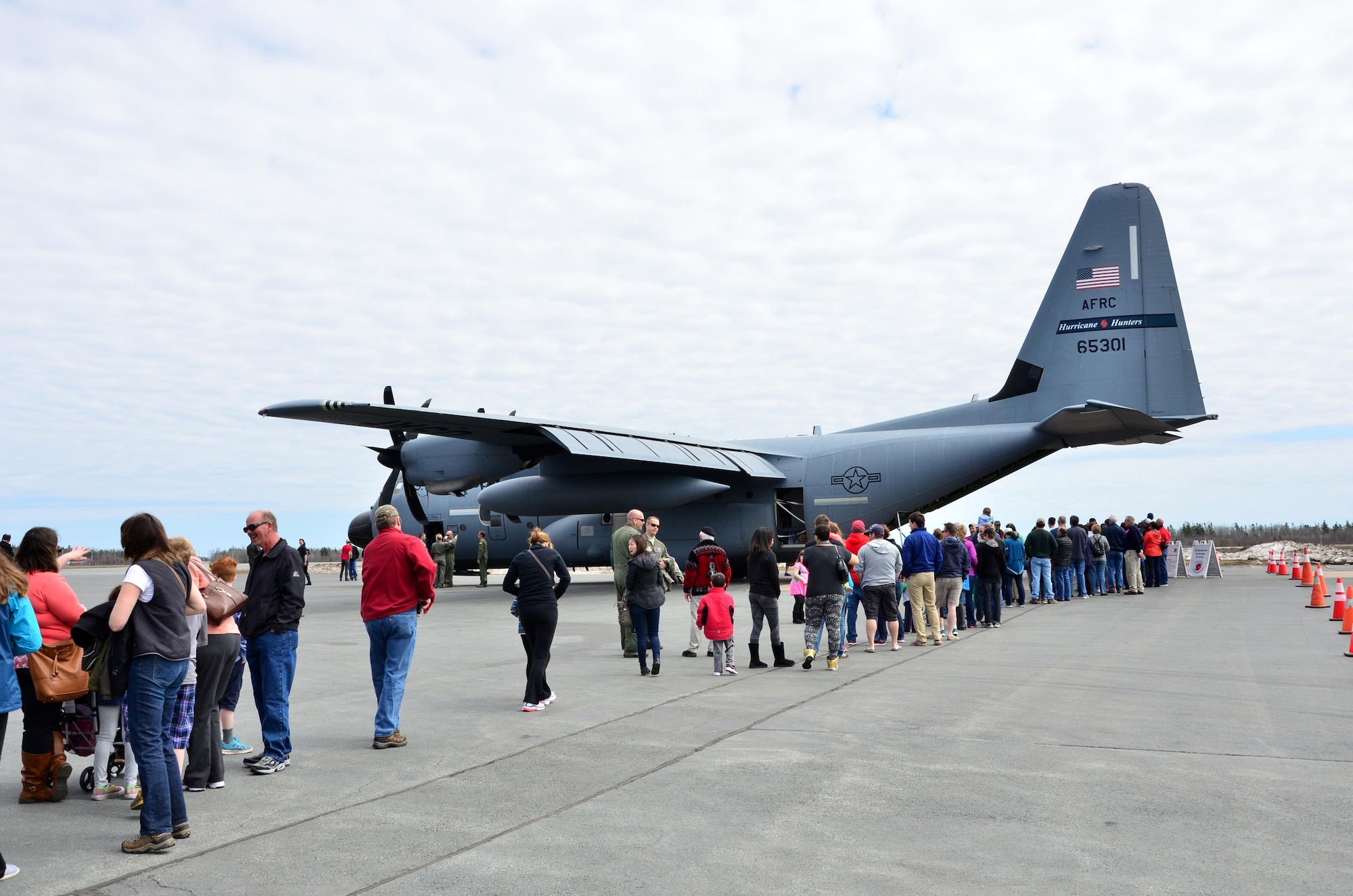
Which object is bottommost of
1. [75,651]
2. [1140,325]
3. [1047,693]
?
[1047,693]

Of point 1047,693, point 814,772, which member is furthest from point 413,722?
point 1047,693

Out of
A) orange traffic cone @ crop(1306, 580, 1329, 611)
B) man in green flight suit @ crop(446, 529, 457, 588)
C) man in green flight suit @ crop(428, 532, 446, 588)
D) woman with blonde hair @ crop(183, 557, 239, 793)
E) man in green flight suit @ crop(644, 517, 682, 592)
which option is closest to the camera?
woman with blonde hair @ crop(183, 557, 239, 793)

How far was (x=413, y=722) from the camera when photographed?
7965mm

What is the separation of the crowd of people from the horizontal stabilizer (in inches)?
354

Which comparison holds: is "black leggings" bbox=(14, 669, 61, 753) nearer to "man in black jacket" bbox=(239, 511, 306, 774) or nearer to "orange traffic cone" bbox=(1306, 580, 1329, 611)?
"man in black jacket" bbox=(239, 511, 306, 774)

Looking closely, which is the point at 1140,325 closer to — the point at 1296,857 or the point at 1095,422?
the point at 1095,422

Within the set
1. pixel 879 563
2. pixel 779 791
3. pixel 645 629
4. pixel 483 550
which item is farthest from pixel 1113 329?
pixel 779 791

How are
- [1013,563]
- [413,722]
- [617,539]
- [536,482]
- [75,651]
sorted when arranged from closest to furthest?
[75,651], [413,722], [617,539], [1013,563], [536,482]

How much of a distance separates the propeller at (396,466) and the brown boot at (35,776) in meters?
15.8

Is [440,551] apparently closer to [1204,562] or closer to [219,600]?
[219,600]

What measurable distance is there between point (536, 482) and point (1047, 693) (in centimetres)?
1589

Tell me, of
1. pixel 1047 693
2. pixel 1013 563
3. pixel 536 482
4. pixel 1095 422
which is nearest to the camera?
pixel 1047 693

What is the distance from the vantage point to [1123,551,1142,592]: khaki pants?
2192cm

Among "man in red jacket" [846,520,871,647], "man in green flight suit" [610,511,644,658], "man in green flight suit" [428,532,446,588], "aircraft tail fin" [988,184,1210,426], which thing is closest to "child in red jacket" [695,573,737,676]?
"man in green flight suit" [610,511,644,658]
